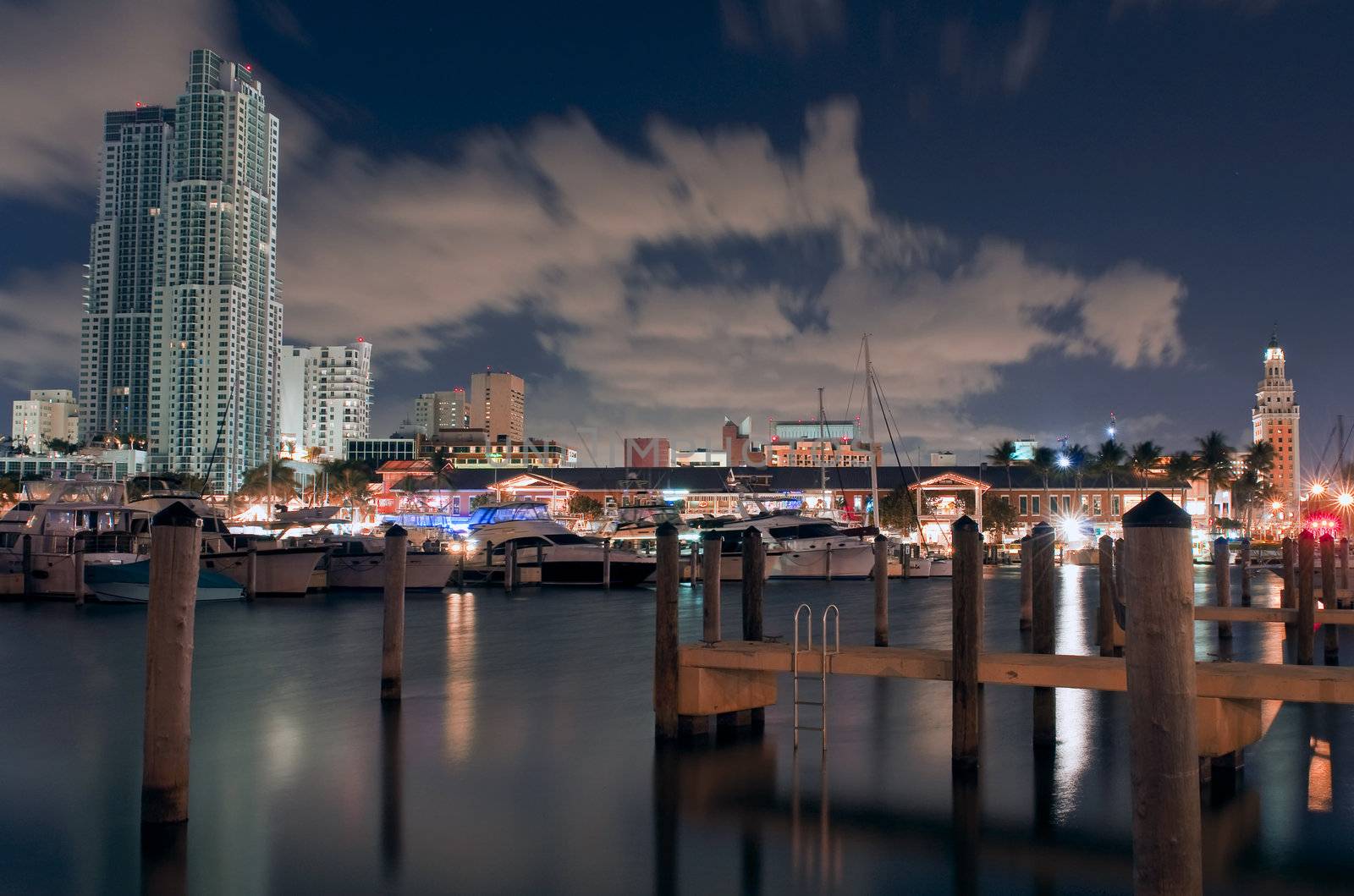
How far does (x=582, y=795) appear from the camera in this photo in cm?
1562

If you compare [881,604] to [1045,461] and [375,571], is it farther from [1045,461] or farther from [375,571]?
[1045,461]

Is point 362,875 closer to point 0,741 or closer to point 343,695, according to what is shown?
point 0,741

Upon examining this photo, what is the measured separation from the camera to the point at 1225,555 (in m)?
34.1

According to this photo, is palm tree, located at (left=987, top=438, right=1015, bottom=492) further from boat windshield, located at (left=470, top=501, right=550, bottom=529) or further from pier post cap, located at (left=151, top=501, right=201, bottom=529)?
pier post cap, located at (left=151, top=501, right=201, bottom=529)

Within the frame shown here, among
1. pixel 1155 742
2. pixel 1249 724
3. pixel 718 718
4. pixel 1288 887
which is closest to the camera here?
→ pixel 1155 742

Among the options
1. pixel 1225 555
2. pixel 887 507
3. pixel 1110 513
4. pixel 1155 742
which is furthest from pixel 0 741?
pixel 1110 513

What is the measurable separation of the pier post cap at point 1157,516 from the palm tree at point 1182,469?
132m

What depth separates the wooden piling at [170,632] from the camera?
1198 centimetres

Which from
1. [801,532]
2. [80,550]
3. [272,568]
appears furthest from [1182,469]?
[80,550]

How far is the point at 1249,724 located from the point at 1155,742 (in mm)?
8757

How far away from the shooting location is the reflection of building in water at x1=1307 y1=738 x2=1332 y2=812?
15016 mm

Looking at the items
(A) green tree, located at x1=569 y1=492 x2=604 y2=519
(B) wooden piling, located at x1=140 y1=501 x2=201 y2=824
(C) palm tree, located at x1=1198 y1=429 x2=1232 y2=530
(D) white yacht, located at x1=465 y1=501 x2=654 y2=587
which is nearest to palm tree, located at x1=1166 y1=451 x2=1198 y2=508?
(C) palm tree, located at x1=1198 y1=429 x2=1232 y2=530

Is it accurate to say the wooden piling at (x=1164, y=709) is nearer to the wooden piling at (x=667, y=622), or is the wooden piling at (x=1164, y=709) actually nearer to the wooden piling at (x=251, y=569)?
the wooden piling at (x=667, y=622)

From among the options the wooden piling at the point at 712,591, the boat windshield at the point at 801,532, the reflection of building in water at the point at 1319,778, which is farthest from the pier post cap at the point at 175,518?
the boat windshield at the point at 801,532
